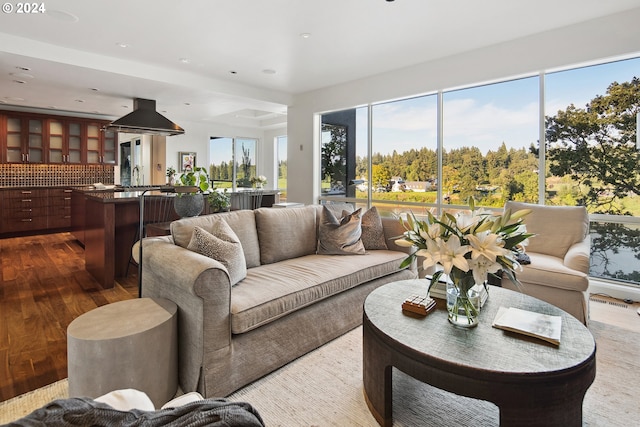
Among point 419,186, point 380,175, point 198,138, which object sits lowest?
point 419,186

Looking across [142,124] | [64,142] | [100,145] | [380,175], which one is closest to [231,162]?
[100,145]

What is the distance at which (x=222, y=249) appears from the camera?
7.47 ft

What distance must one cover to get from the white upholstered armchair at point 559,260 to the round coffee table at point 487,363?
3.17 feet

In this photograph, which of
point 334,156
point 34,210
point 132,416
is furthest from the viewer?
point 34,210

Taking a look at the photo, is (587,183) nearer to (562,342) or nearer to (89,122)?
(562,342)

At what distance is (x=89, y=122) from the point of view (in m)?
7.85

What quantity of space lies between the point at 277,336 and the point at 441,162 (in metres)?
→ 3.59

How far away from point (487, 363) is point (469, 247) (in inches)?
18.6

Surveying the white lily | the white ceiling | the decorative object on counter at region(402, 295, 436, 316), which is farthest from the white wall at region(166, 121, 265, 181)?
the white lily

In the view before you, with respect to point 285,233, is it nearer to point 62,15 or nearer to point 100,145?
point 62,15

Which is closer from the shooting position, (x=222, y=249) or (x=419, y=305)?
(x=419, y=305)

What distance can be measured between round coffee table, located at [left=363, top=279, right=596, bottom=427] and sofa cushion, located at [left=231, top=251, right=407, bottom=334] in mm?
533

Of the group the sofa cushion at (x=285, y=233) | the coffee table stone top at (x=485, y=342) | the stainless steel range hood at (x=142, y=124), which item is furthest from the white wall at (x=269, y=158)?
the coffee table stone top at (x=485, y=342)

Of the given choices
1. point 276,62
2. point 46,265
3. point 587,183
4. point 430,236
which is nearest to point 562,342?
point 430,236
